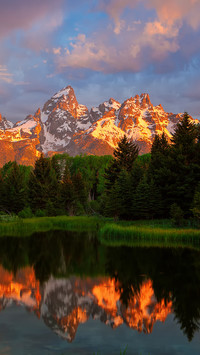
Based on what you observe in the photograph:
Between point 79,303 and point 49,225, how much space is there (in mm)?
40359

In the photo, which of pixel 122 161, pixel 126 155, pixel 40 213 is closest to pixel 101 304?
pixel 122 161

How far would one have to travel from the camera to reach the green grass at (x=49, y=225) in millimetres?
44606

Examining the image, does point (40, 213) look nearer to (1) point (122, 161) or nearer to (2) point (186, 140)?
(1) point (122, 161)

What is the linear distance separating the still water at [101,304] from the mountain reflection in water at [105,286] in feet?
0.12

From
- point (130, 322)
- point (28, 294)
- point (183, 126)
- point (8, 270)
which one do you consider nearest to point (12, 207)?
point (183, 126)

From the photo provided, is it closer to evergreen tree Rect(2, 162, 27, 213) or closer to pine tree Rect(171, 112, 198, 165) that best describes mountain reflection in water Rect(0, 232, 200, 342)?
pine tree Rect(171, 112, 198, 165)

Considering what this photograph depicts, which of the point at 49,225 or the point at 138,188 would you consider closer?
the point at 138,188

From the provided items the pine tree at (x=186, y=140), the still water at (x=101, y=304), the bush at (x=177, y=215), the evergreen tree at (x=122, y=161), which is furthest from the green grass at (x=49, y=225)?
the still water at (x=101, y=304)

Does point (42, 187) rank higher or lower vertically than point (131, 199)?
higher

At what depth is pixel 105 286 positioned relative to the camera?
17.5 m

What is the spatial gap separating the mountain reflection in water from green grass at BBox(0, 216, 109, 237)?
15.5 m

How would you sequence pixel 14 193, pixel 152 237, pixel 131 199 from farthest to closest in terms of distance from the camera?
pixel 14 193 < pixel 131 199 < pixel 152 237

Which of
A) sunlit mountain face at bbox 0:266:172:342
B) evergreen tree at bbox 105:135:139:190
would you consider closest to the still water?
sunlit mountain face at bbox 0:266:172:342

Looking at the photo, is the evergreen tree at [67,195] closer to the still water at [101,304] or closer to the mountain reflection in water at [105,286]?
the mountain reflection in water at [105,286]
